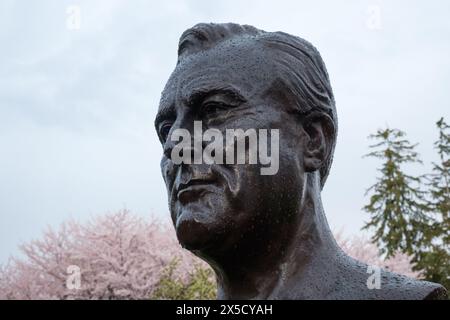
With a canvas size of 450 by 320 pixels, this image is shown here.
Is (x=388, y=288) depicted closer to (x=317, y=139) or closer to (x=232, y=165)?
(x=317, y=139)

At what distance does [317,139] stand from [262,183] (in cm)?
53

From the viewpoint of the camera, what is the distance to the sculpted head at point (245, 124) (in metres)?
3.35

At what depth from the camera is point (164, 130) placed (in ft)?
12.8

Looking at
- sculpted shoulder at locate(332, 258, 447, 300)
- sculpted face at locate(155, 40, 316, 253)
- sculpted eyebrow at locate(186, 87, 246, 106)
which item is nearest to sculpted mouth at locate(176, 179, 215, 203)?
sculpted face at locate(155, 40, 316, 253)

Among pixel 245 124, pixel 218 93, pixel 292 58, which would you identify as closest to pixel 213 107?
pixel 218 93

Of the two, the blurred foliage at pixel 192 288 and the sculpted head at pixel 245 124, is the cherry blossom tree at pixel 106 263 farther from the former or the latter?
the sculpted head at pixel 245 124

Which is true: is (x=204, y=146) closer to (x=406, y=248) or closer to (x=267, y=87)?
(x=267, y=87)

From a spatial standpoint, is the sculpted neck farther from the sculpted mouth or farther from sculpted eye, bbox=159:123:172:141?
sculpted eye, bbox=159:123:172:141

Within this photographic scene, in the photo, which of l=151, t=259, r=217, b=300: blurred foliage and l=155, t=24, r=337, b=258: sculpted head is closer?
l=155, t=24, r=337, b=258: sculpted head

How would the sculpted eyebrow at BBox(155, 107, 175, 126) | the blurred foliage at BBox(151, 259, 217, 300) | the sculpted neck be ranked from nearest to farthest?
1. the sculpted neck
2. the sculpted eyebrow at BBox(155, 107, 175, 126)
3. the blurred foliage at BBox(151, 259, 217, 300)

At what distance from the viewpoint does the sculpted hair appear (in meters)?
3.62

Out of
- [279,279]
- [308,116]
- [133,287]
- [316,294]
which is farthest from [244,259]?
[133,287]
